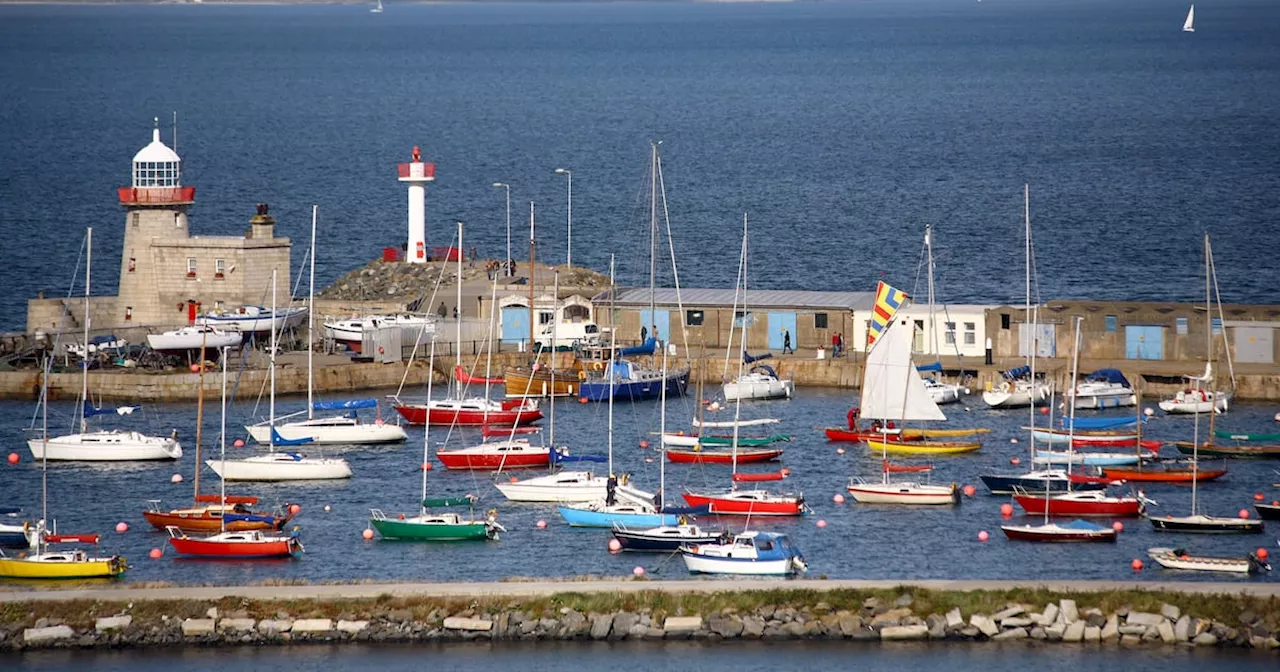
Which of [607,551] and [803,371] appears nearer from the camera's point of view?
[607,551]

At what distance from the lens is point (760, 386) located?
55219 mm

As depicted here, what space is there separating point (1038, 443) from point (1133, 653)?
17.0 m

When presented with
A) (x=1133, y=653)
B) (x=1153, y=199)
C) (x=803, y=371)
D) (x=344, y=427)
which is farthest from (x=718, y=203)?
(x=1133, y=653)

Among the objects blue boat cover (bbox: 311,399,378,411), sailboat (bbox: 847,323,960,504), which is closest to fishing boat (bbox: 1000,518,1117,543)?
sailboat (bbox: 847,323,960,504)

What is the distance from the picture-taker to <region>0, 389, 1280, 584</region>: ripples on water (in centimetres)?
3906

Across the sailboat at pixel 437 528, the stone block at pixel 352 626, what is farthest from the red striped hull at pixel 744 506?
the stone block at pixel 352 626

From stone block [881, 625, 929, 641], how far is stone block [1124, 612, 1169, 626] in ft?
9.95

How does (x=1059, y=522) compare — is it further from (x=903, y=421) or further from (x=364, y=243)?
(x=364, y=243)

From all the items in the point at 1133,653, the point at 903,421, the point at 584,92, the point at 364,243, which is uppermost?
the point at 584,92

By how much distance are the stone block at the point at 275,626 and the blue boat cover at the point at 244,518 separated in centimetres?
770

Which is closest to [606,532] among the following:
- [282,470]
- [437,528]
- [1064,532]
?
[437,528]

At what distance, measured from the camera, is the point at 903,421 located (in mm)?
49406

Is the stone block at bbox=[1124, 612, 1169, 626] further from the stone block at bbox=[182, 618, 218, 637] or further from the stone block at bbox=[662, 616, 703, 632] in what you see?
the stone block at bbox=[182, 618, 218, 637]

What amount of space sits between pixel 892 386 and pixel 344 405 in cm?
1262
